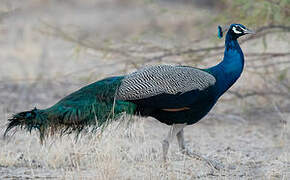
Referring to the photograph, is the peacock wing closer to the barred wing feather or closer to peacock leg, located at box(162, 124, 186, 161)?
the barred wing feather

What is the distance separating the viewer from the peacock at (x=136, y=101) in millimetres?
4332

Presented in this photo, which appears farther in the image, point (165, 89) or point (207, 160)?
point (207, 160)

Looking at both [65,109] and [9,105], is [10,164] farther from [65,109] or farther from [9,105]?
[9,105]

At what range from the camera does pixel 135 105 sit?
4418 mm

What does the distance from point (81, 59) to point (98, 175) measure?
6898mm

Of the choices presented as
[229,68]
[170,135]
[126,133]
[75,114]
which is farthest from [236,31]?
[75,114]

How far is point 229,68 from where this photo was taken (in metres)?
4.62

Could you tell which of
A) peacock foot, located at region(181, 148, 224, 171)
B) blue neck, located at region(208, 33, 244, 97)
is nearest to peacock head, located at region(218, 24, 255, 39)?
blue neck, located at region(208, 33, 244, 97)

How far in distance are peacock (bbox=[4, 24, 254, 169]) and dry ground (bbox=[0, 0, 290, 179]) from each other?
0.14m

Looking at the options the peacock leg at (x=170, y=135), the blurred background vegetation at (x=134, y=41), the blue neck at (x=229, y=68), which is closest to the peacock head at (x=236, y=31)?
the blue neck at (x=229, y=68)

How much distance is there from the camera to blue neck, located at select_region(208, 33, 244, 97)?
456 centimetres

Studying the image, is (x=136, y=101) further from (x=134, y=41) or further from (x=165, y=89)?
(x=134, y=41)

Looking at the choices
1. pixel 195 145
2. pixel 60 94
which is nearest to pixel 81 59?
pixel 60 94

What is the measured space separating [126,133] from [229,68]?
95 cm
